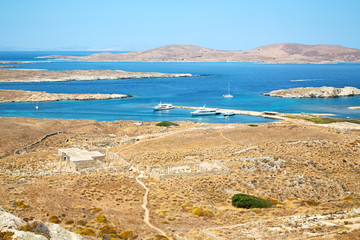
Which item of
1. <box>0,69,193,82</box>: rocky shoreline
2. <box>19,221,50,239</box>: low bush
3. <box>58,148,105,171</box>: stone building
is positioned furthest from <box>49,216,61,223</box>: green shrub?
<box>0,69,193,82</box>: rocky shoreline

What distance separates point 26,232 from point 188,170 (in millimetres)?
20545

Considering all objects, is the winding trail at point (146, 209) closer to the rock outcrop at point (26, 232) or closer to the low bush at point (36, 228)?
the rock outcrop at point (26, 232)

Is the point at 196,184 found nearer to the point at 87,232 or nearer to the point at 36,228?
the point at 87,232

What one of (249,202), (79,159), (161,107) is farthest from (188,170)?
(161,107)

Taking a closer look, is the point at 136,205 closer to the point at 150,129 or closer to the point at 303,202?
the point at 303,202

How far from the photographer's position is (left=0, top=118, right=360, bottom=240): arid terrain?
21172 mm

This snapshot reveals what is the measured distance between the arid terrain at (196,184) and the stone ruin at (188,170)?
179mm

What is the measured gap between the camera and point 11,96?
10906 centimetres

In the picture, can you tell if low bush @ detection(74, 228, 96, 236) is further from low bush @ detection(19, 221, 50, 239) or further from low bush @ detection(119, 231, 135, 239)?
low bush @ detection(19, 221, 50, 239)

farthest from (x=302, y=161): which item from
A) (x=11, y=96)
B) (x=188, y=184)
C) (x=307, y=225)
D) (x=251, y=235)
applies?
(x=11, y=96)

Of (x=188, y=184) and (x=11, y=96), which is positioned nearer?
(x=188, y=184)

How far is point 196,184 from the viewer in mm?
30422

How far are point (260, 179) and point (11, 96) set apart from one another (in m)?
93.3

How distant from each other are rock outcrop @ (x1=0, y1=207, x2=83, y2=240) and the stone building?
1851 centimetres
